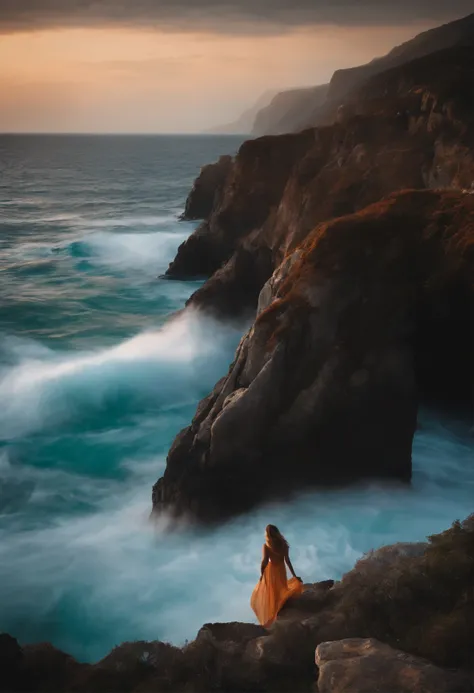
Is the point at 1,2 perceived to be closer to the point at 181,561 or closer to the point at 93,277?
the point at 181,561

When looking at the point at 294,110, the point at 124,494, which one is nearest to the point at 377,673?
the point at 124,494

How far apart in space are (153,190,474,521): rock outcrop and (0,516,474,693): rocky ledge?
6.38 metres

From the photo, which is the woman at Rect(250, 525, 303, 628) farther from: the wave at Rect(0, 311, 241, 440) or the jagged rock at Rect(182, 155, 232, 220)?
the jagged rock at Rect(182, 155, 232, 220)

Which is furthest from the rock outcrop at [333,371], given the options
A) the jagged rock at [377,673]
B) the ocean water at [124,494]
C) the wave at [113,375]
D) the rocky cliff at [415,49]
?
the rocky cliff at [415,49]

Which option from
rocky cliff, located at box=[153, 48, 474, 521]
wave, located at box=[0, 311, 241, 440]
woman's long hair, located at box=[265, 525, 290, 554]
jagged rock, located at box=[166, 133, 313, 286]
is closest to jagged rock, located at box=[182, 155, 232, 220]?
jagged rock, located at box=[166, 133, 313, 286]

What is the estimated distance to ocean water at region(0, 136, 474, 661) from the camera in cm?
1291

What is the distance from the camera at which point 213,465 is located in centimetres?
1504

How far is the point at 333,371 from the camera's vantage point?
15.3 meters

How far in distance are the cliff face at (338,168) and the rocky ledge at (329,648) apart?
57.5ft

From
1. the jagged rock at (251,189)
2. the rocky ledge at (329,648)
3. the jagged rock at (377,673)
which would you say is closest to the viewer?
the jagged rock at (377,673)

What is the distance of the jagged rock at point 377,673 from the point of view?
582cm

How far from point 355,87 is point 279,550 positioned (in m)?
46.2

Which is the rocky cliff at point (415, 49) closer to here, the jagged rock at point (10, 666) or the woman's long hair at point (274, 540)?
the woman's long hair at point (274, 540)

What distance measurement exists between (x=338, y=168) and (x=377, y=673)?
25.0 meters
